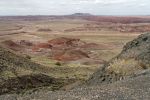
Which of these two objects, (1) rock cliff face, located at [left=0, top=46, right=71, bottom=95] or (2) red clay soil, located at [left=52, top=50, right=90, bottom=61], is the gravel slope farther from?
(2) red clay soil, located at [left=52, top=50, right=90, bottom=61]

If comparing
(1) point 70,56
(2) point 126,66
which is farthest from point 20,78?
(1) point 70,56

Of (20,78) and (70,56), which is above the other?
(20,78)

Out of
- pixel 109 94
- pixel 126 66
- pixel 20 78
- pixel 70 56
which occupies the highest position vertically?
pixel 109 94

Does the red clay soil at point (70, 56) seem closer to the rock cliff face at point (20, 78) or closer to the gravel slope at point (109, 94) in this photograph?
the rock cliff face at point (20, 78)

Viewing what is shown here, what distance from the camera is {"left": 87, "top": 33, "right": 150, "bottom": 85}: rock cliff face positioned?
27.7m

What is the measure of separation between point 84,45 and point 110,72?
6339 centimetres

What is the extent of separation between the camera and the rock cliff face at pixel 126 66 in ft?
90.8

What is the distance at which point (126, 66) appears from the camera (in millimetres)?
28953

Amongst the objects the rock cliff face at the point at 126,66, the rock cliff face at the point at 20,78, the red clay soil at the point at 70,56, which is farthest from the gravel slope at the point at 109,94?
the red clay soil at the point at 70,56

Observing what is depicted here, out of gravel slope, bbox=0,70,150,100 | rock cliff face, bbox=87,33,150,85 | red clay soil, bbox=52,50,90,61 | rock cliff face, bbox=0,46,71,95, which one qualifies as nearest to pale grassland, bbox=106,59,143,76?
rock cliff face, bbox=87,33,150,85

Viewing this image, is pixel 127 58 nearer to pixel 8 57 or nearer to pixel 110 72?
pixel 110 72

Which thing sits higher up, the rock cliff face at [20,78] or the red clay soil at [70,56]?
the rock cliff face at [20,78]

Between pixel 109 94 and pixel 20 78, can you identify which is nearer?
pixel 109 94

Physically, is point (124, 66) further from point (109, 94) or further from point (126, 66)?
point (109, 94)
